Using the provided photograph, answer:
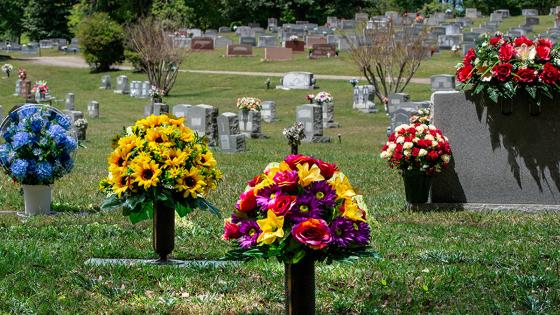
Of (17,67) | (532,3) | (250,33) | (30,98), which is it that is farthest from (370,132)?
(532,3)

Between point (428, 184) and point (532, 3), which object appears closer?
point (428, 184)

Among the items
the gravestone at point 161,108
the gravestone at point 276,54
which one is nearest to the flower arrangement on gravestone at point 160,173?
the gravestone at point 161,108

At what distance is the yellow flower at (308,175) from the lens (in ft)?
16.4

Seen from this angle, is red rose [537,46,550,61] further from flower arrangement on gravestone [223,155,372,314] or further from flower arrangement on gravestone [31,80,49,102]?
flower arrangement on gravestone [31,80,49,102]

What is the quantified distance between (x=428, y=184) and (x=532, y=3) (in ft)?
253

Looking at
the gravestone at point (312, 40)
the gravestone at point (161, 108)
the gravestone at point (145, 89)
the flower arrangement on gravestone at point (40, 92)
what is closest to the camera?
the gravestone at point (161, 108)

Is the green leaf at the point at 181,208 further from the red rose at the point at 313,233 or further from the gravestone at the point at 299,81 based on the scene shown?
the gravestone at the point at 299,81

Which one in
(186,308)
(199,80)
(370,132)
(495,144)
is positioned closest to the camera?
(186,308)

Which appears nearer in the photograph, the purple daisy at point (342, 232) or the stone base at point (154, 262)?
the purple daisy at point (342, 232)

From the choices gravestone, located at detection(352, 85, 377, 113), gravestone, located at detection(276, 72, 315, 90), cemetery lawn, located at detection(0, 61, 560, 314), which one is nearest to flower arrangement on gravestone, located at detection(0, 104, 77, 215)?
cemetery lawn, located at detection(0, 61, 560, 314)

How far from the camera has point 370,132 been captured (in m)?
28.6

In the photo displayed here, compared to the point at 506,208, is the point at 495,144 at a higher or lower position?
higher

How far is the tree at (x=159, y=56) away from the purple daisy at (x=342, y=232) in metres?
36.8

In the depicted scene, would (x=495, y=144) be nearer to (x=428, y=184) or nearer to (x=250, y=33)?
(x=428, y=184)
